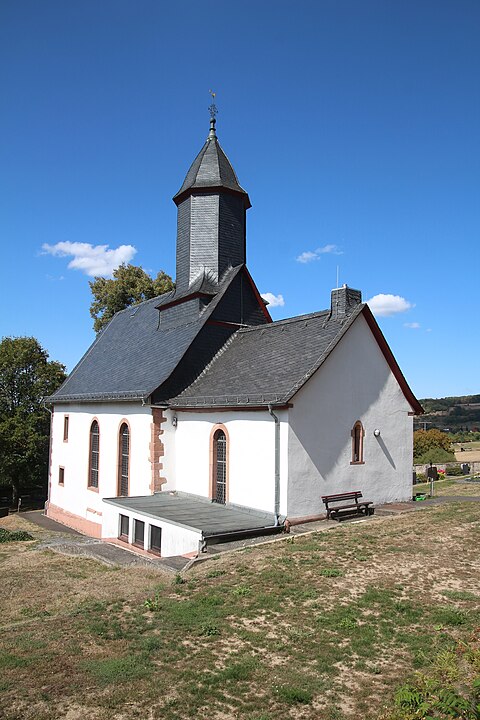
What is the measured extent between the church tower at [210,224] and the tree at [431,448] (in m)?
32.3

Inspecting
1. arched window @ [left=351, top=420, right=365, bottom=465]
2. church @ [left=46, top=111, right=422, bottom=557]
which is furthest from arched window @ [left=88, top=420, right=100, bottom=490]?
arched window @ [left=351, top=420, right=365, bottom=465]

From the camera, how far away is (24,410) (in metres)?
35.6

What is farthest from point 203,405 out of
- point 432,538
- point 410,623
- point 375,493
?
point 410,623

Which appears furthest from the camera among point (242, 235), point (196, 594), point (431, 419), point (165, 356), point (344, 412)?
point (431, 419)

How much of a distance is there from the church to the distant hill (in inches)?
4062

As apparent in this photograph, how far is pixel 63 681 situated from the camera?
7.12 metres

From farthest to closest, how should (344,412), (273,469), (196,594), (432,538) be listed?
(344,412) → (273,469) → (432,538) → (196,594)

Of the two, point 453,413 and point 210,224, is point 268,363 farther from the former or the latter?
point 453,413

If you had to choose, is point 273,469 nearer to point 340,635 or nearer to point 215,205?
point 340,635

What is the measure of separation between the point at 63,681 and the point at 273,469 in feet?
33.3

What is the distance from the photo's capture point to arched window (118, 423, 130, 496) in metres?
22.8

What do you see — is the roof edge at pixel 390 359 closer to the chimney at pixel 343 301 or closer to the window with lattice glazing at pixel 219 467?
the chimney at pixel 343 301

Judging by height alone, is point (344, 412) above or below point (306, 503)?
above

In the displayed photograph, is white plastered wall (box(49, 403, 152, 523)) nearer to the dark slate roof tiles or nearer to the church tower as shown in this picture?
the church tower
